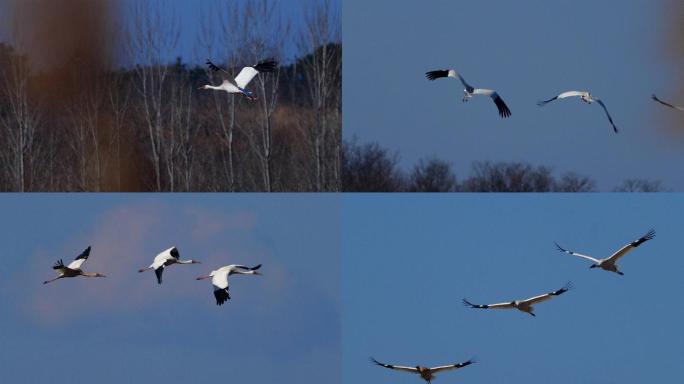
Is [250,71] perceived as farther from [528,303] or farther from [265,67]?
[528,303]

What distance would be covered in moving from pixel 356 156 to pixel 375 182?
1.45 ft

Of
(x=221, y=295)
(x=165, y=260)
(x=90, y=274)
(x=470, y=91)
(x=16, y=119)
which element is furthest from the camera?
(x=16, y=119)

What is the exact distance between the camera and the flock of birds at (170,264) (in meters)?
12.0

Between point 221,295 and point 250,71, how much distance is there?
8.47 feet

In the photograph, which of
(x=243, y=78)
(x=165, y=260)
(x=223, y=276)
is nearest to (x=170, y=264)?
(x=165, y=260)

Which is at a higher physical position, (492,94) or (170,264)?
(492,94)

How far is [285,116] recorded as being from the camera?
13359 mm

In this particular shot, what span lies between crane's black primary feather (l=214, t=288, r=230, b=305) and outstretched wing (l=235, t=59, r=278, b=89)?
2.25 meters

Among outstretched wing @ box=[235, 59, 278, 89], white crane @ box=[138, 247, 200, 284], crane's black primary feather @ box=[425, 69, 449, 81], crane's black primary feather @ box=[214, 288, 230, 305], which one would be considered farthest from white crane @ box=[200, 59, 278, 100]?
crane's black primary feather @ box=[214, 288, 230, 305]

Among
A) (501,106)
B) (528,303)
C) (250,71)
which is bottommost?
(528,303)

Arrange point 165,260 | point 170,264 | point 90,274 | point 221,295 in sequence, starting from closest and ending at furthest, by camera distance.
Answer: point 221,295 → point 165,260 → point 170,264 → point 90,274

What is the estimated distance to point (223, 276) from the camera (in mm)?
12367

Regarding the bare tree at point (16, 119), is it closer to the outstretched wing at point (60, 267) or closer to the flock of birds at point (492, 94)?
the outstretched wing at point (60, 267)

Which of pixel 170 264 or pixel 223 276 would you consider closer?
pixel 223 276
